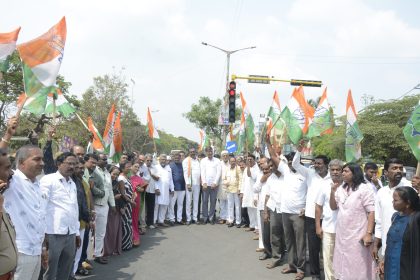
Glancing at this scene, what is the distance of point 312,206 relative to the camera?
622 centimetres

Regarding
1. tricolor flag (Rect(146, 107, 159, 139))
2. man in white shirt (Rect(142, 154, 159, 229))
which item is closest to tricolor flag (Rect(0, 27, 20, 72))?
man in white shirt (Rect(142, 154, 159, 229))

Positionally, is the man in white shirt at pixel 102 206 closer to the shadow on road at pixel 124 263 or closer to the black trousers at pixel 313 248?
the shadow on road at pixel 124 263

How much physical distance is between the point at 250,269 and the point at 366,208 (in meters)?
2.74

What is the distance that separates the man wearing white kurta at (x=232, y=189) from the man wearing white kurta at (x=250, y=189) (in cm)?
57

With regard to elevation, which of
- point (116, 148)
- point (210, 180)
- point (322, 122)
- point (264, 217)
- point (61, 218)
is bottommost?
point (264, 217)

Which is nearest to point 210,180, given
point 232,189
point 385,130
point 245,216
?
point 232,189

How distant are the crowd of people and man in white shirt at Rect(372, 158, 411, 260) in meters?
0.01

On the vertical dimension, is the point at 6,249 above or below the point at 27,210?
below

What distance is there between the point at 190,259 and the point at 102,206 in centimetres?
197

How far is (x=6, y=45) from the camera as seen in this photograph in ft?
14.3

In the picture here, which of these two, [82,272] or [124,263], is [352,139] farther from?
[82,272]

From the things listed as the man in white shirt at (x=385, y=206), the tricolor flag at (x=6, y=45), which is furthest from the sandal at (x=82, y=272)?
the man in white shirt at (x=385, y=206)

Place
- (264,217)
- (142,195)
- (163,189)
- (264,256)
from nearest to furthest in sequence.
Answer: (264,256) → (264,217) → (142,195) → (163,189)

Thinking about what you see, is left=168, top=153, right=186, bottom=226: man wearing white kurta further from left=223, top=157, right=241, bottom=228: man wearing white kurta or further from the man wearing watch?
the man wearing watch
